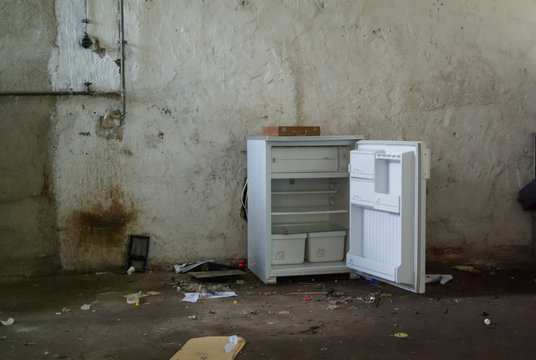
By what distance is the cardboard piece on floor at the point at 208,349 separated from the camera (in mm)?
2959

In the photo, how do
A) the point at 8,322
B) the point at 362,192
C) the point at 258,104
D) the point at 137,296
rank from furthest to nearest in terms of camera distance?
1. the point at 258,104
2. the point at 362,192
3. the point at 137,296
4. the point at 8,322

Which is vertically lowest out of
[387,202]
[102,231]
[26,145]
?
[102,231]

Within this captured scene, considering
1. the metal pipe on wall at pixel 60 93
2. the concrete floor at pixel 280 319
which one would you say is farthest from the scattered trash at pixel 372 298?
the metal pipe on wall at pixel 60 93

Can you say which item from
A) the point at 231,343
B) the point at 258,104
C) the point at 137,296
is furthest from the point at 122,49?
the point at 231,343

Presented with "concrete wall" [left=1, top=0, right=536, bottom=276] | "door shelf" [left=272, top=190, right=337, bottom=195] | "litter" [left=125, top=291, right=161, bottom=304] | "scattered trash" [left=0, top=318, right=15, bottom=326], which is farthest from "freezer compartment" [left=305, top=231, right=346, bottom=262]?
"scattered trash" [left=0, top=318, right=15, bottom=326]

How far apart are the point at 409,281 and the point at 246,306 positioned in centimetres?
114

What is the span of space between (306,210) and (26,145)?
2332 mm

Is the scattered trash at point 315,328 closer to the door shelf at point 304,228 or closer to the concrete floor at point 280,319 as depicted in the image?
the concrete floor at point 280,319

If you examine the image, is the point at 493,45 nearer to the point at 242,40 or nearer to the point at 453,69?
the point at 453,69

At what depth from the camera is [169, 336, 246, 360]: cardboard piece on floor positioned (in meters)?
2.96

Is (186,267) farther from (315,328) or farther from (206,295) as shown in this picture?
(315,328)

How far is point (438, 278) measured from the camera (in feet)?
14.7

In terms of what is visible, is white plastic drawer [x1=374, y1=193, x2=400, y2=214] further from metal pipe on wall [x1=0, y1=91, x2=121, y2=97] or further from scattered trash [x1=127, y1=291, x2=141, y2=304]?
metal pipe on wall [x1=0, y1=91, x2=121, y2=97]

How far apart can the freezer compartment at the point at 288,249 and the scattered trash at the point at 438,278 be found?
101 cm
